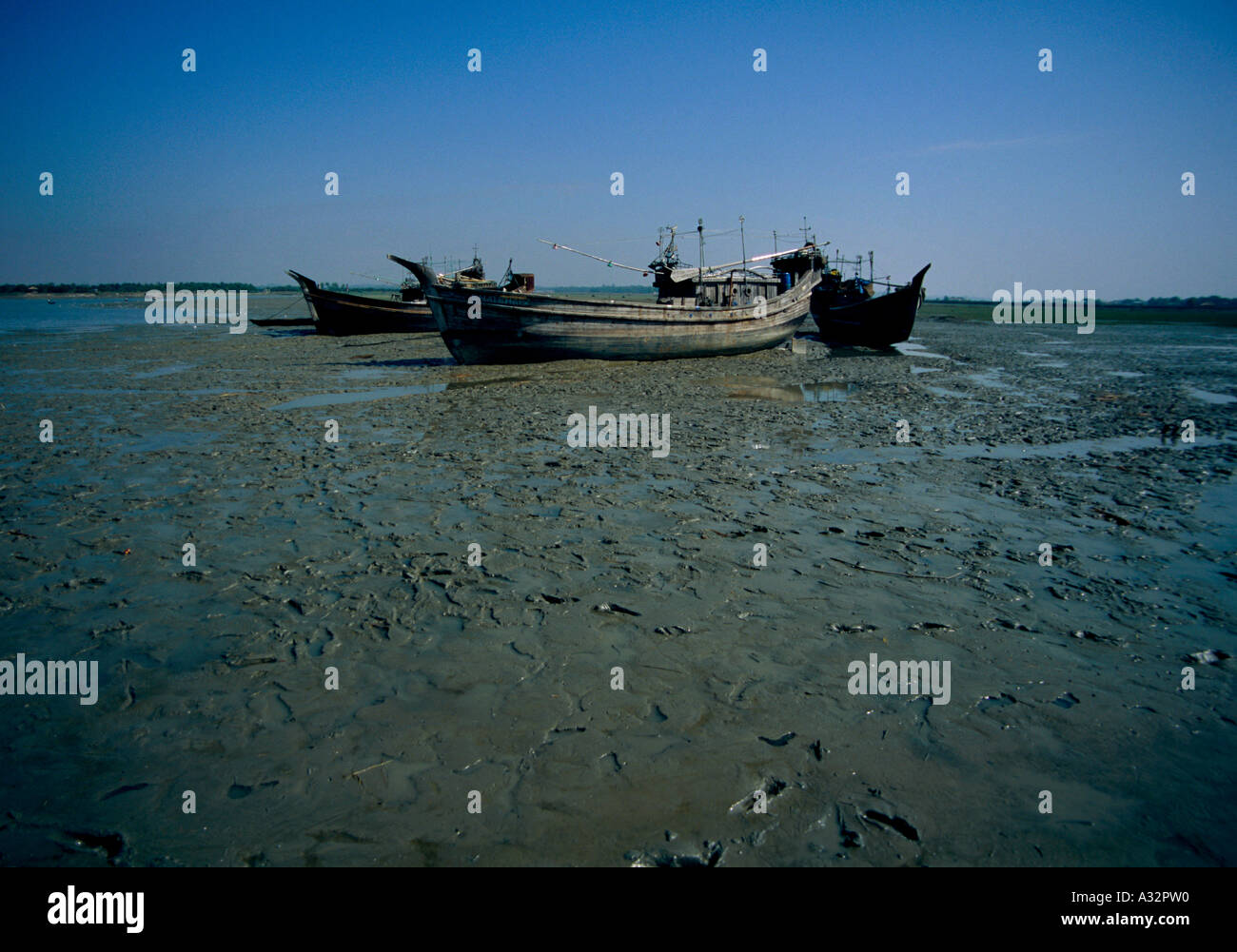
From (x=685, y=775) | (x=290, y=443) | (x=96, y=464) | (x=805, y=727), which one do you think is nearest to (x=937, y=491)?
(x=805, y=727)

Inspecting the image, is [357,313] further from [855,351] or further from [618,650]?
[618,650]

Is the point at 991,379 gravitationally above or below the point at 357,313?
below

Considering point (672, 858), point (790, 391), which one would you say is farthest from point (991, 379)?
point (672, 858)

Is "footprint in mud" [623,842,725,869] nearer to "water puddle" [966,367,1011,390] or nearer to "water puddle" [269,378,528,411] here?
"water puddle" [269,378,528,411]

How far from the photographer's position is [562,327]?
2088 centimetres

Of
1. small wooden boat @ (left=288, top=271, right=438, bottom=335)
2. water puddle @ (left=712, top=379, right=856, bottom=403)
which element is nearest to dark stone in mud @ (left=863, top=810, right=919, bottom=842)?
water puddle @ (left=712, top=379, right=856, bottom=403)

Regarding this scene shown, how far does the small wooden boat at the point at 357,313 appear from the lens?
32938 millimetres

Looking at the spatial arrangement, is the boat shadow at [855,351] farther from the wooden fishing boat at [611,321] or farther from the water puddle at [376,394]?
the water puddle at [376,394]

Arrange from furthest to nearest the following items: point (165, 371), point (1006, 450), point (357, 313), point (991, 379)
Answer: point (357, 313), point (165, 371), point (991, 379), point (1006, 450)

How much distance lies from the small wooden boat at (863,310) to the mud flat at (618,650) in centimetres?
1966

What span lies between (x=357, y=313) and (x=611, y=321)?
18067 millimetres

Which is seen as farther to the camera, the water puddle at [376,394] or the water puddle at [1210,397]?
the water puddle at [1210,397]

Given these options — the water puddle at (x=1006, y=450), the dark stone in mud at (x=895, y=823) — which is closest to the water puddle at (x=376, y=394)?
the water puddle at (x=1006, y=450)
